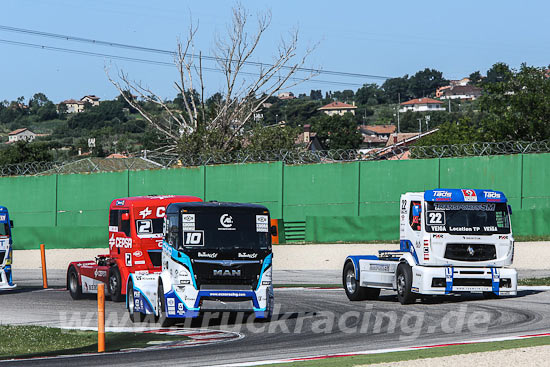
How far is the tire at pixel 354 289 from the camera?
21.7m

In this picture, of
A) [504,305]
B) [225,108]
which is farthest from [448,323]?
[225,108]

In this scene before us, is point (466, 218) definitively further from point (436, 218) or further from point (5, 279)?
point (5, 279)

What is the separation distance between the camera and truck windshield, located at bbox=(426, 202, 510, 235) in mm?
20156

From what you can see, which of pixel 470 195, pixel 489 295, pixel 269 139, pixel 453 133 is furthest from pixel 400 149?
pixel 453 133

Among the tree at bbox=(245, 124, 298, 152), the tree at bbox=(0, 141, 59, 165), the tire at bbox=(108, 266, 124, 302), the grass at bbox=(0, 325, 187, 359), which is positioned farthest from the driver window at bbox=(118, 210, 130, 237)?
the tree at bbox=(0, 141, 59, 165)

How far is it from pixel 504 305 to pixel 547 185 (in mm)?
23627

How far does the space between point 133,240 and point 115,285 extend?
1450 millimetres

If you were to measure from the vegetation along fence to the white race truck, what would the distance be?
21.3 m

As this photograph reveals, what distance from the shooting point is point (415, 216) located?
20438 mm

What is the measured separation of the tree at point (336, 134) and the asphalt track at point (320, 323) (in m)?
118

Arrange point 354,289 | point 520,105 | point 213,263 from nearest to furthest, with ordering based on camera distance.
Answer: point 213,263 < point 354,289 < point 520,105

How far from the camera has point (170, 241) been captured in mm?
17172

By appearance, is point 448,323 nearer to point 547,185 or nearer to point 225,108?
point 547,185

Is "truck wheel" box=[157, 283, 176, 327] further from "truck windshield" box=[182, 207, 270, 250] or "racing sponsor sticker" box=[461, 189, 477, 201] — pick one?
"racing sponsor sticker" box=[461, 189, 477, 201]
